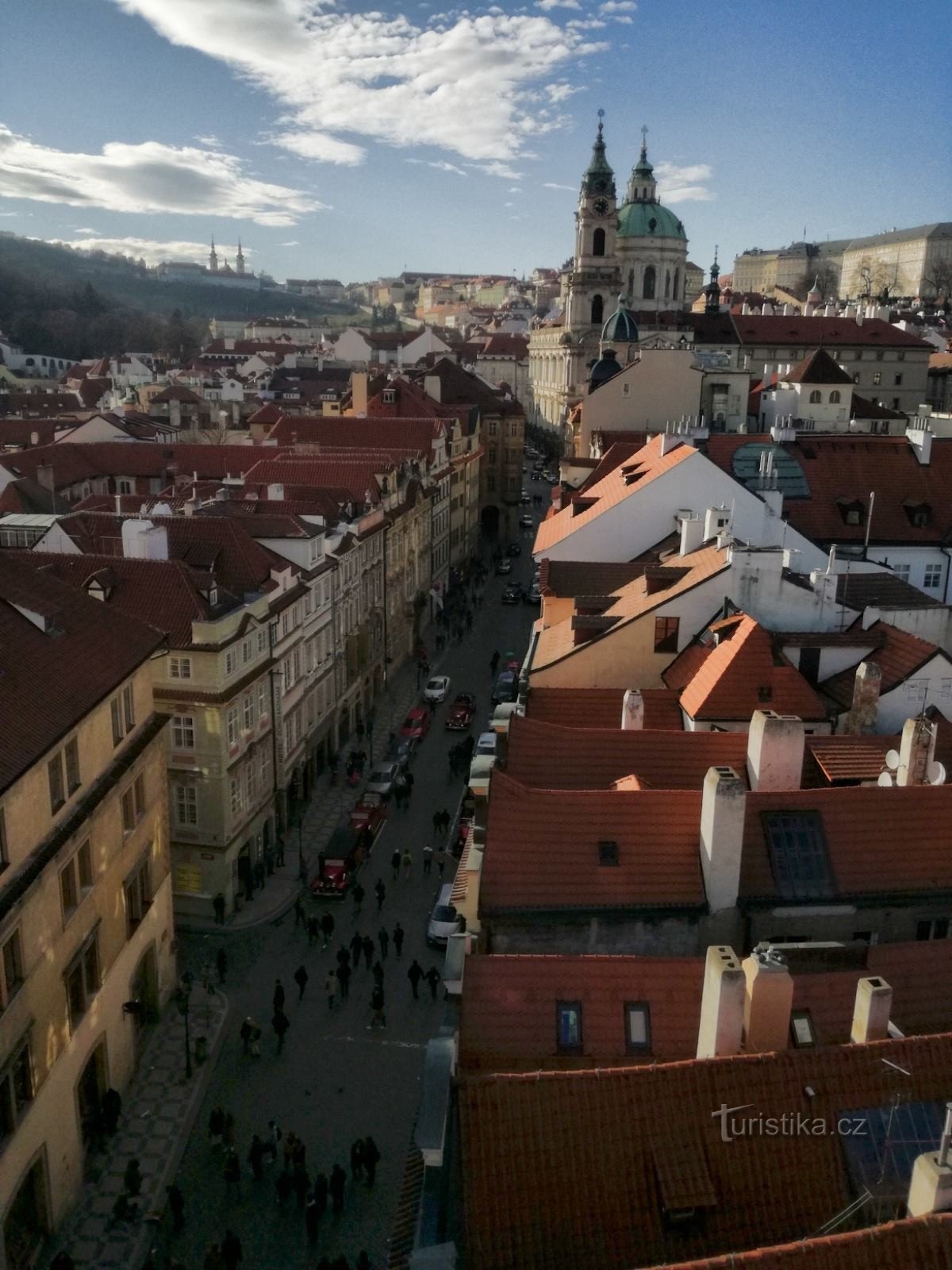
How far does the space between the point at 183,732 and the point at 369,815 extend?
8.43 metres

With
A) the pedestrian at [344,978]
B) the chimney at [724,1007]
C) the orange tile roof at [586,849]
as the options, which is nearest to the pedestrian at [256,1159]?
the pedestrian at [344,978]

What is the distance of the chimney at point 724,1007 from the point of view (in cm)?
1385

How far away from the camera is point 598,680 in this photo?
1164 inches

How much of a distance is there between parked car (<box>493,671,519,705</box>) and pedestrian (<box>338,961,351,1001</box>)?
8623mm

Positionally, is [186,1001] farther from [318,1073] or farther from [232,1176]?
[232,1176]

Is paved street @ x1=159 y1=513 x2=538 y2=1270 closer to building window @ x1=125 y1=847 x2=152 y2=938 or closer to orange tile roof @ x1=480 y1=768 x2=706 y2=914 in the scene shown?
building window @ x1=125 y1=847 x2=152 y2=938

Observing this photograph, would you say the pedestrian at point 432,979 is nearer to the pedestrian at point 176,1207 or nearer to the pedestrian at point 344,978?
the pedestrian at point 344,978

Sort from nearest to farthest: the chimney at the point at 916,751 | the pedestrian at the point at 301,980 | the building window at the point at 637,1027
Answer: the building window at the point at 637,1027 < the chimney at the point at 916,751 < the pedestrian at the point at 301,980

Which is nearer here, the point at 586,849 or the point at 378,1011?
the point at 586,849

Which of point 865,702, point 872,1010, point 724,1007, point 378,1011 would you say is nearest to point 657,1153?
point 724,1007

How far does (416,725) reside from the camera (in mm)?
47344

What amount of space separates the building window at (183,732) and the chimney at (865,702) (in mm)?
18103

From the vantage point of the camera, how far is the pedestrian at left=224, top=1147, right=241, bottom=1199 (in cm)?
2230

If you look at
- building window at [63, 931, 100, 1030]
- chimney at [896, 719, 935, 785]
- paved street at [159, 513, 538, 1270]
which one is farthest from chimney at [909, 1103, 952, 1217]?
building window at [63, 931, 100, 1030]
